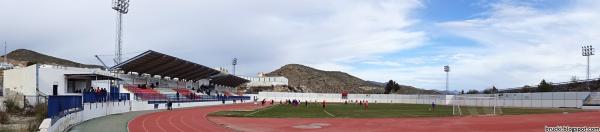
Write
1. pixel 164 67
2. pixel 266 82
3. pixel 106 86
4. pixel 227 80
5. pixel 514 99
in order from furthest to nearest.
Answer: pixel 266 82 → pixel 227 80 → pixel 164 67 → pixel 514 99 → pixel 106 86

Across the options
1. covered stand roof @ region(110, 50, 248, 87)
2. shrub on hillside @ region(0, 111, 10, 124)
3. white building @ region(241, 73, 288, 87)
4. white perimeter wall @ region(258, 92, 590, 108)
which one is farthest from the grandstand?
white building @ region(241, 73, 288, 87)

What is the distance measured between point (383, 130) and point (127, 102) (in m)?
31.6

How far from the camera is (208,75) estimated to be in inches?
4141

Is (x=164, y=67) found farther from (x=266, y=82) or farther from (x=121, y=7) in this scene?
(x=266, y=82)

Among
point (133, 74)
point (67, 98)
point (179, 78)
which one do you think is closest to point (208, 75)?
point (179, 78)

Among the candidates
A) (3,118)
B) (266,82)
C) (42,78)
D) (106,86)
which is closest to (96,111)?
(3,118)

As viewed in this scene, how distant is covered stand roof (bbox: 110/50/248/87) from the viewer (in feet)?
229

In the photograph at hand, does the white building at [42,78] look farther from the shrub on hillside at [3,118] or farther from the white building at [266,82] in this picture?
the white building at [266,82]

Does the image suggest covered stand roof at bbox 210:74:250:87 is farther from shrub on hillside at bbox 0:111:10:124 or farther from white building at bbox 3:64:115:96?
shrub on hillside at bbox 0:111:10:124

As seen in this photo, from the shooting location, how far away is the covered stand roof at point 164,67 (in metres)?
69.9

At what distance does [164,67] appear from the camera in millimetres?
82438

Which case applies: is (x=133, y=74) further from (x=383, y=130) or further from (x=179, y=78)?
(x=383, y=130)

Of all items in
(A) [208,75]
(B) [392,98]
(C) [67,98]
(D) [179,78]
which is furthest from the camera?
(B) [392,98]

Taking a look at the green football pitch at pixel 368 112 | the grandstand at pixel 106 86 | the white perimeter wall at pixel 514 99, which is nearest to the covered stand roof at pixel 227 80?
the grandstand at pixel 106 86
